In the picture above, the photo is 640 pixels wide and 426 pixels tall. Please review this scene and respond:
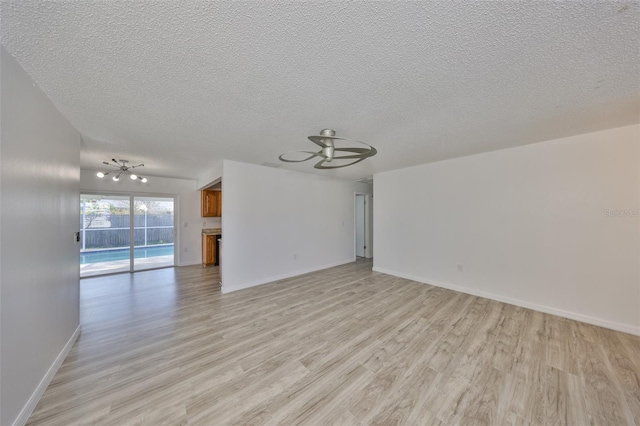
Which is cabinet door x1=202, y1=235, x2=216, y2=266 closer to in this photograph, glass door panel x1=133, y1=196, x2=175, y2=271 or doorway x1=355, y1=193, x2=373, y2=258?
glass door panel x1=133, y1=196, x2=175, y2=271

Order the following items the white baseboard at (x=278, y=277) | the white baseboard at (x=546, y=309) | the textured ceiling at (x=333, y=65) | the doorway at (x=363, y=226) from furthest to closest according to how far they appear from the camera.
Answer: the doorway at (x=363, y=226), the white baseboard at (x=278, y=277), the white baseboard at (x=546, y=309), the textured ceiling at (x=333, y=65)

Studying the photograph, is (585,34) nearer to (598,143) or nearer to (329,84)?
(329,84)

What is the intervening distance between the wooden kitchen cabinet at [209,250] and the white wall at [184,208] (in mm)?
401

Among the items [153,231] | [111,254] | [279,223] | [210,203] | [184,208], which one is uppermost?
[210,203]

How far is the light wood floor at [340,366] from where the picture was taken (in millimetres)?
1492

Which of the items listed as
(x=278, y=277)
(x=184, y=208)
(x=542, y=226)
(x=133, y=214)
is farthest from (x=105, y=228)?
(x=542, y=226)

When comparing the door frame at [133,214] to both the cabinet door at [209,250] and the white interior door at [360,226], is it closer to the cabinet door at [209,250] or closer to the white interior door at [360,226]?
the cabinet door at [209,250]

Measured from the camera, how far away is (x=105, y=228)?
5.21m

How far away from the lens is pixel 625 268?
2490 millimetres

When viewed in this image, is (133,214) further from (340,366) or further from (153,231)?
(340,366)

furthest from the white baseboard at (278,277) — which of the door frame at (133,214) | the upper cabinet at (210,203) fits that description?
the door frame at (133,214)

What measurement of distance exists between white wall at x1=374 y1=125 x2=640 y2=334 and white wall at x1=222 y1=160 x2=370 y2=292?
1.96 meters

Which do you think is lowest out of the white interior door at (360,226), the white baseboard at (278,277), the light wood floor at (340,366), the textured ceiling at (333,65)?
the light wood floor at (340,366)

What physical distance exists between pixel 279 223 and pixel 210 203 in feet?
8.58
